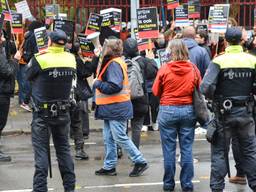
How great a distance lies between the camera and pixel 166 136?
26.1ft

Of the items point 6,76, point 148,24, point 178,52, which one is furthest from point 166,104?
point 148,24

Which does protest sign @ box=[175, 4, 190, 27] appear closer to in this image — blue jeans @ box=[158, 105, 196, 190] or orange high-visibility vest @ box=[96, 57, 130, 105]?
orange high-visibility vest @ box=[96, 57, 130, 105]

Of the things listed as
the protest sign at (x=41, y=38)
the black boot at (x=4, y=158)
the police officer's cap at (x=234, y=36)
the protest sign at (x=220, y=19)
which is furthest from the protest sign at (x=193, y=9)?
the police officer's cap at (x=234, y=36)

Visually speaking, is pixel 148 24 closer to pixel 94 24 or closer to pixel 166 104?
pixel 94 24

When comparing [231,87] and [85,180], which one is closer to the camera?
[231,87]

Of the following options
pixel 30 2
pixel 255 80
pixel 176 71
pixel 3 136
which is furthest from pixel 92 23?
pixel 30 2

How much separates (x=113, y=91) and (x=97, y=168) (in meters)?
1.39

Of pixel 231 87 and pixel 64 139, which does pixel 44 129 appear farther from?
pixel 231 87

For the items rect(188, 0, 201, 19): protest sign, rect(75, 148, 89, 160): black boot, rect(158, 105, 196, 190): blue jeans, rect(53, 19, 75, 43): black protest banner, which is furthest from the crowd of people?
rect(188, 0, 201, 19): protest sign

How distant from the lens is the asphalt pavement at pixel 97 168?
8211 millimetres

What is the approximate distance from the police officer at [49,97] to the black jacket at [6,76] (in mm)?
1760

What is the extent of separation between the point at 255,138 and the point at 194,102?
2.65 ft

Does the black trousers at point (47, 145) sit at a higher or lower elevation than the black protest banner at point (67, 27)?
lower

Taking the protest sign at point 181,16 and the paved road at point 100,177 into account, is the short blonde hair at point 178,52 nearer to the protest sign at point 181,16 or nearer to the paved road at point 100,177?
the paved road at point 100,177
